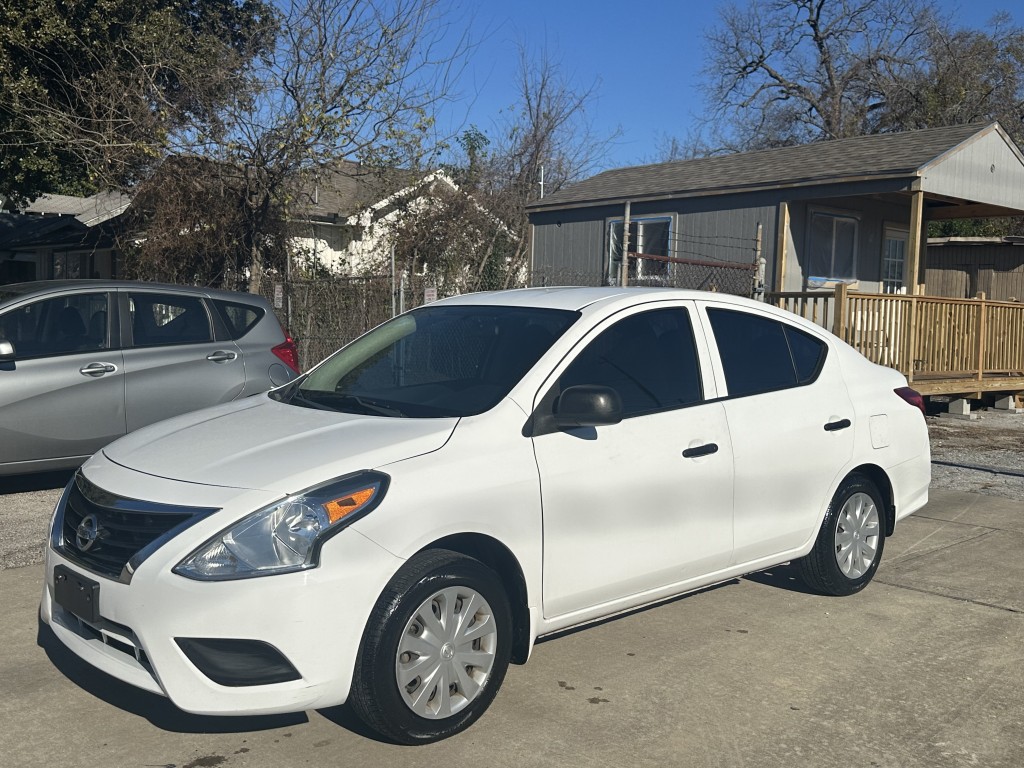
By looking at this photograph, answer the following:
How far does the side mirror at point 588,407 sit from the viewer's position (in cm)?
411

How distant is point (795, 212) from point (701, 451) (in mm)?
13843

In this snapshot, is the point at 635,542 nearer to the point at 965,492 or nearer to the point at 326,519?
the point at 326,519

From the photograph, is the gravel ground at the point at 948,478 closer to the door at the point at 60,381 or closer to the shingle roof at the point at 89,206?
the door at the point at 60,381

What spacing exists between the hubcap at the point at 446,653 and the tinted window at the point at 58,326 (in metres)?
5.11

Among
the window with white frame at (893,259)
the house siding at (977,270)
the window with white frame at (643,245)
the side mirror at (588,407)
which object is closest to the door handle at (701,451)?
the side mirror at (588,407)

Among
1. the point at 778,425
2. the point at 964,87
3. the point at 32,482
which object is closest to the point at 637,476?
the point at 778,425

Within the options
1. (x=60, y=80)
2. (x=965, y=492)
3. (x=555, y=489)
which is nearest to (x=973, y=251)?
(x=965, y=492)

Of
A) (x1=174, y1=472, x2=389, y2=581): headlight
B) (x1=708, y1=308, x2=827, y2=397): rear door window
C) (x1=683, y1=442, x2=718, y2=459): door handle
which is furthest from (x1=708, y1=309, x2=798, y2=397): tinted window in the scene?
(x1=174, y1=472, x2=389, y2=581): headlight

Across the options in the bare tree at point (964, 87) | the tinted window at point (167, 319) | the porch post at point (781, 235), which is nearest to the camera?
the tinted window at point (167, 319)

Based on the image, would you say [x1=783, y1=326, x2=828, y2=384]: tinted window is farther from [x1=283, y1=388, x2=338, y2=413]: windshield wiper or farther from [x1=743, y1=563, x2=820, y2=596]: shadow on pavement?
[x1=283, y1=388, x2=338, y2=413]: windshield wiper

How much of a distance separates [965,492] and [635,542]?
5.85 meters

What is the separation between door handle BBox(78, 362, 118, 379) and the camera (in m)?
7.68

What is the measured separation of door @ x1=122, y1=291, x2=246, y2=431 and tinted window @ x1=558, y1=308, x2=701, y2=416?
4493mm

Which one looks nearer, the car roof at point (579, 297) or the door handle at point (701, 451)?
the door handle at point (701, 451)
